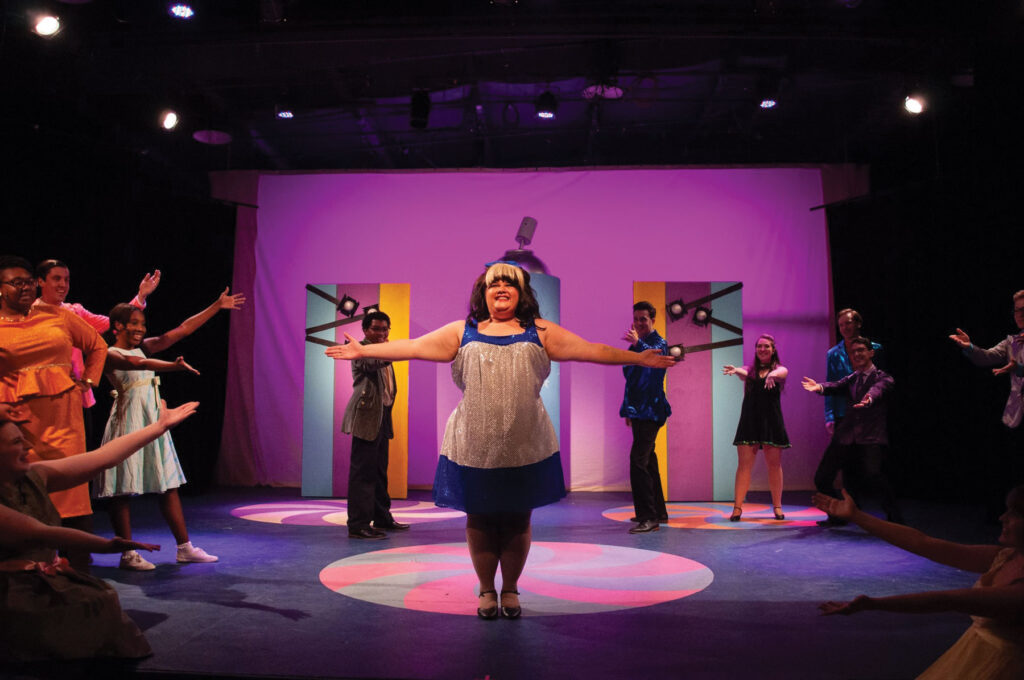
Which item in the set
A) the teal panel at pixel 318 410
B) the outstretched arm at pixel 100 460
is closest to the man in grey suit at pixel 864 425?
the teal panel at pixel 318 410

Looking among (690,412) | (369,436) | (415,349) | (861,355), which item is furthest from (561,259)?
(415,349)

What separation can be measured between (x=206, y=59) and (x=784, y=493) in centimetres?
709

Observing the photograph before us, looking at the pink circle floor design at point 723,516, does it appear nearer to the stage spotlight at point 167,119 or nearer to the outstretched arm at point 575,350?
the outstretched arm at point 575,350

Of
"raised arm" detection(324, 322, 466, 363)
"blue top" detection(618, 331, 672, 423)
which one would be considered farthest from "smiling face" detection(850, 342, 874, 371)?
"raised arm" detection(324, 322, 466, 363)

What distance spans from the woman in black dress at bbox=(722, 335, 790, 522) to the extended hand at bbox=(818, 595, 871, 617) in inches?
182

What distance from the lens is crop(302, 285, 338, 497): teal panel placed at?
784 centimetres

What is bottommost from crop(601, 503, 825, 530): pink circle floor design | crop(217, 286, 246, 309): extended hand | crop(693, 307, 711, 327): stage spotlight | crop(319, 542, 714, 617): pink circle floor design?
crop(319, 542, 714, 617): pink circle floor design

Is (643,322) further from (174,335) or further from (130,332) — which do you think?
(130,332)

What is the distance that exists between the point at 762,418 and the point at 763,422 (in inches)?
1.3

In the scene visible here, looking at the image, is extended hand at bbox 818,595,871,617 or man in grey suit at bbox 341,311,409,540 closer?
extended hand at bbox 818,595,871,617

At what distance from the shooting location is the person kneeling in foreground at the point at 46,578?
7.69 ft

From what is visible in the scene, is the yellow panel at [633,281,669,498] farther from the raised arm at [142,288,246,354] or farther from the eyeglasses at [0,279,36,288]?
the eyeglasses at [0,279,36,288]

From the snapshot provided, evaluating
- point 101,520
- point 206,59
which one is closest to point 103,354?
point 101,520

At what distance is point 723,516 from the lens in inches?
262
